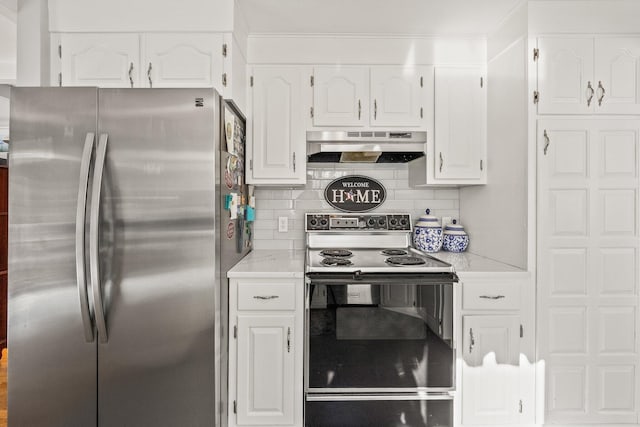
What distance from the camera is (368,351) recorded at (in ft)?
6.19

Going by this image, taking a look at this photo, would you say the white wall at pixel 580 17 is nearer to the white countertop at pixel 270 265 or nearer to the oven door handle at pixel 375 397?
the white countertop at pixel 270 265

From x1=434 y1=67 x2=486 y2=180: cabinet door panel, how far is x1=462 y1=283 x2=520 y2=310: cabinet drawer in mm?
749

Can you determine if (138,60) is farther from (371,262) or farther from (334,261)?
(371,262)

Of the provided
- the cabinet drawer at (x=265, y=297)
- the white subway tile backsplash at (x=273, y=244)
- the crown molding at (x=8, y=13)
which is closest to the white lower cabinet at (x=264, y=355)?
the cabinet drawer at (x=265, y=297)

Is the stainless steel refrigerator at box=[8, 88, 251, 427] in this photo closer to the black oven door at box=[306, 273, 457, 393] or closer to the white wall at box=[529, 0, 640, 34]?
the black oven door at box=[306, 273, 457, 393]

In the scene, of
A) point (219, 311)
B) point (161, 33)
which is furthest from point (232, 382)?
point (161, 33)

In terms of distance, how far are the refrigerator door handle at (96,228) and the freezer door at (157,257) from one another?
0.03 metres

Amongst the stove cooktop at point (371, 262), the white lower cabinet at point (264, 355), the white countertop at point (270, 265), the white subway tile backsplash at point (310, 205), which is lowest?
the white lower cabinet at point (264, 355)

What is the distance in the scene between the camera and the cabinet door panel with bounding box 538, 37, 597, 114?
6.30 ft

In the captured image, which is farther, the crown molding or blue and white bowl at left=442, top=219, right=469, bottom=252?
blue and white bowl at left=442, top=219, right=469, bottom=252

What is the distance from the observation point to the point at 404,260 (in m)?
2.08

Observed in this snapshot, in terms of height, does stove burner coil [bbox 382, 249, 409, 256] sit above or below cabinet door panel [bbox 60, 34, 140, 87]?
below

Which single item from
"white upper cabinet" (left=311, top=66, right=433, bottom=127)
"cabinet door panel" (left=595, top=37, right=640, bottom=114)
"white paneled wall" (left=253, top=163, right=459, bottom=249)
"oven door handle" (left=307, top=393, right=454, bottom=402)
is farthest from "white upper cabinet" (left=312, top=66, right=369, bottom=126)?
"oven door handle" (left=307, top=393, right=454, bottom=402)

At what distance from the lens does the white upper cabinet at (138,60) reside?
6.42 feet
